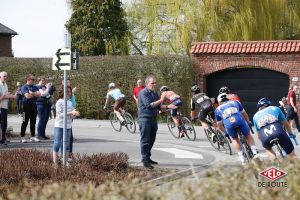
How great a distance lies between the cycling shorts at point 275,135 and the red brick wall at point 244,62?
49.2 ft

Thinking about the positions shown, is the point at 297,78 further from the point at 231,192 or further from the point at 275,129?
the point at 231,192

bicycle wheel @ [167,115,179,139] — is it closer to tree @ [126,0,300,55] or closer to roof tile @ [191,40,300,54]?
roof tile @ [191,40,300,54]

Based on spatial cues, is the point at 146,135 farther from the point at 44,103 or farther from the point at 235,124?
the point at 44,103

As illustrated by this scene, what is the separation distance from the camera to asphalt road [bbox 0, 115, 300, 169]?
14250 millimetres

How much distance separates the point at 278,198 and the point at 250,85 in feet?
70.7

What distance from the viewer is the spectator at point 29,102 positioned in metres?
16.8

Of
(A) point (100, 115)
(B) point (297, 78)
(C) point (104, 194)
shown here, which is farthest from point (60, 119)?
(A) point (100, 115)

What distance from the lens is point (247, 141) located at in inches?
492

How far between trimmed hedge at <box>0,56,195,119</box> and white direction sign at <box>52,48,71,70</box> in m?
15.8

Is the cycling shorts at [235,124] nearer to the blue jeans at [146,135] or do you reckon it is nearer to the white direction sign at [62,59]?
the blue jeans at [146,135]

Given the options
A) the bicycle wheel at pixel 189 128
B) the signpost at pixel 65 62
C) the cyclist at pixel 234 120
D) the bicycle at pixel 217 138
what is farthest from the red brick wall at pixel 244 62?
the signpost at pixel 65 62

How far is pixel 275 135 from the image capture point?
10602 mm

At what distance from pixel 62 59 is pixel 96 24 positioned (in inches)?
1313

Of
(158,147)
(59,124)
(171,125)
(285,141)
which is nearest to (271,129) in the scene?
(285,141)
